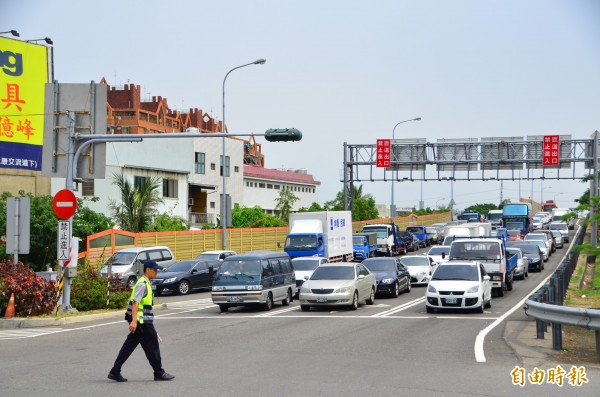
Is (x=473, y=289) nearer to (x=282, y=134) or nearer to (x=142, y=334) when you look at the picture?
(x=282, y=134)

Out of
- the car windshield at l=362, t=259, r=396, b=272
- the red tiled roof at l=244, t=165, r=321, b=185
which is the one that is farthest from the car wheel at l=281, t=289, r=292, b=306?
the red tiled roof at l=244, t=165, r=321, b=185

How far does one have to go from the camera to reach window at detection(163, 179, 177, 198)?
60803mm

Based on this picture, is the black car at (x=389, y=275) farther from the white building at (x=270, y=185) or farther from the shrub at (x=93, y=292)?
the white building at (x=270, y=185)

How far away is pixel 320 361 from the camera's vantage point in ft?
45.9

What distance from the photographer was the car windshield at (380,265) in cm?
3062

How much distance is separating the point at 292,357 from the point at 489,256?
17079mm

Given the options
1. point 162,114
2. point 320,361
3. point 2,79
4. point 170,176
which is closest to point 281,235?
point 170,176

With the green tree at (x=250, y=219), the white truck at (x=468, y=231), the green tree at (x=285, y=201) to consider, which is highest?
the green tree at (x=285, y=201)

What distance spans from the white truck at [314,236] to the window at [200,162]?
30.3 metres

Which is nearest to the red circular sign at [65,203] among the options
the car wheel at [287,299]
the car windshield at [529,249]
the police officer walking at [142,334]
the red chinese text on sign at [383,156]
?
the car wheel at [287,299]

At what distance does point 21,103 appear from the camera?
139ft

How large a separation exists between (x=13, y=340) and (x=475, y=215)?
251ft

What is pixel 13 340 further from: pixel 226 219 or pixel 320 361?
pixel 226 219

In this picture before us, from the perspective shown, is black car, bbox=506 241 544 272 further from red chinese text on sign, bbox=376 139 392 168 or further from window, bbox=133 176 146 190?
window, bbox=133 176 146 190
